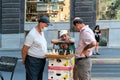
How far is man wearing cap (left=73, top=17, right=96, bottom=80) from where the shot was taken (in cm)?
765

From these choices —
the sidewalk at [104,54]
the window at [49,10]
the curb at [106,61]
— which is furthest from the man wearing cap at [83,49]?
the window at [49,10]

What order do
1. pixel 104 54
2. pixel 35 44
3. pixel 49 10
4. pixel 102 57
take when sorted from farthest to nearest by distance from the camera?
pixel 49 10, pixel 104 54, pixel 102 57, pixel 35 44

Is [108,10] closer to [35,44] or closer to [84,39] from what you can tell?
[84,39]

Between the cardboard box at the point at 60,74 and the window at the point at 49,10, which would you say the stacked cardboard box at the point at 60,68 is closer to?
the cardboard box at the point at 60,74

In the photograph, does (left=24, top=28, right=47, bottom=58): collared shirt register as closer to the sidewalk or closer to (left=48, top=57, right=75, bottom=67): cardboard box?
(left=48, top=57, right=75, bottom=67): cardboard box

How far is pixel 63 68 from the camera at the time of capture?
290 inches

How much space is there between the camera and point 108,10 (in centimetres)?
2239

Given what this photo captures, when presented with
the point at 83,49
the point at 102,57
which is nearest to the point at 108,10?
the point at 102,57

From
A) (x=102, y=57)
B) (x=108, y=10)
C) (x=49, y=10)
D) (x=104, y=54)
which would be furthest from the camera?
(x=108, y=10)

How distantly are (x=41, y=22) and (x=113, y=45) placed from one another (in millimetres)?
14818

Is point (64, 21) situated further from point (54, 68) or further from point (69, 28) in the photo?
point (54, 68)

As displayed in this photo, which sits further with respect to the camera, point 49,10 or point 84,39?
point 49,10

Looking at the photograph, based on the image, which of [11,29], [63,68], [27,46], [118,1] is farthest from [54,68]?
[118,1]

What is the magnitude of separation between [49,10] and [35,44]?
14.7 metres
